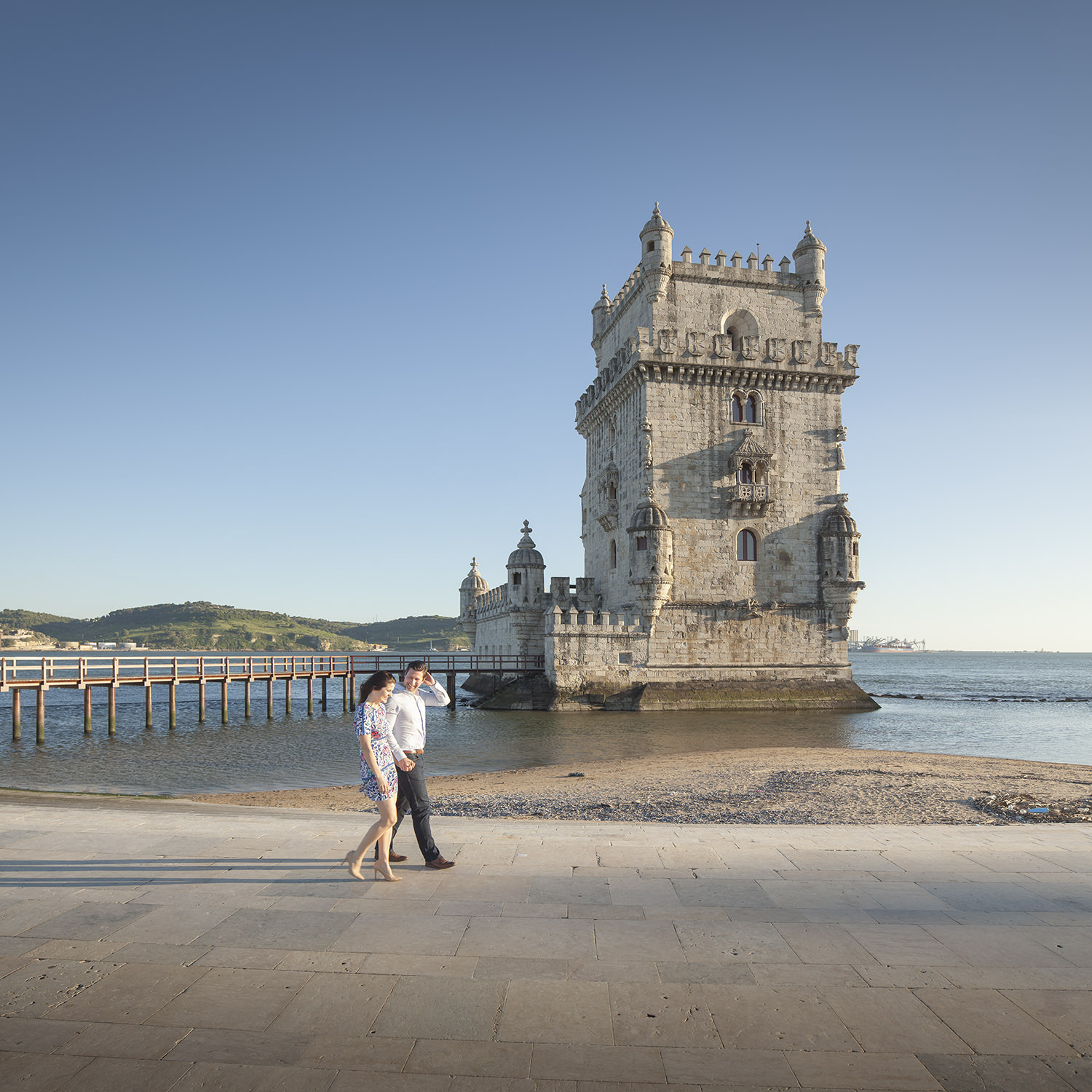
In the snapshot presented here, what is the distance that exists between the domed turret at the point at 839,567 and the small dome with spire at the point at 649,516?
26.5 ft

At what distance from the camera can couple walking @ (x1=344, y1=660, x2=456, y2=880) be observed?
22.3 ft

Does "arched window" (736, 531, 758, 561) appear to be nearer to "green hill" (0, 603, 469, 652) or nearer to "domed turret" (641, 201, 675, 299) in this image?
"domed turret" (641, 201, 675, 299)

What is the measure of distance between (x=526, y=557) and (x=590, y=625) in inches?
336

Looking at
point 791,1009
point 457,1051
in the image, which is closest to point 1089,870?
point 791,1009

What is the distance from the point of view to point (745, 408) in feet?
120

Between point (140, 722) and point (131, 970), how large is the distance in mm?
34527

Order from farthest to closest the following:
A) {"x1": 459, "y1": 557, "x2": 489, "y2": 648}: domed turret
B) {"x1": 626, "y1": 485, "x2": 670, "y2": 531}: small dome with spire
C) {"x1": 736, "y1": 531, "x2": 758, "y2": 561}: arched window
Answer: {"x1": 459, "y1": 557, "x2": 489, "y2": 648}: domed turret
{"x1": 736, "y1": 531, "x2": 758, "y2": 561}: arched window
{"x1": 626, "y1": 485, "x2": 670, "y2": 531}: small dome with spire

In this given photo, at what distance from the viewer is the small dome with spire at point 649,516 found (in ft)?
112

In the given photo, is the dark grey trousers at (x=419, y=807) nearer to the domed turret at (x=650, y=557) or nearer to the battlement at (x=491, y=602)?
the domed turret at (x=650, y=557)

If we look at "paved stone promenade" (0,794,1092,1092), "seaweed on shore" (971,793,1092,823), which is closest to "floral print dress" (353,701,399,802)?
"paved stone promenade" (0,794,1092,1092)

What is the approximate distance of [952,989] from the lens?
4.64 m

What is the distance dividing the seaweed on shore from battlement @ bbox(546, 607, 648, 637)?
72.3 ft

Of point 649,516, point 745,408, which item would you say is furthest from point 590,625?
point 745,408

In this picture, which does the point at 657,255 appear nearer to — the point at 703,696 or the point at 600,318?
the point at 600,318
